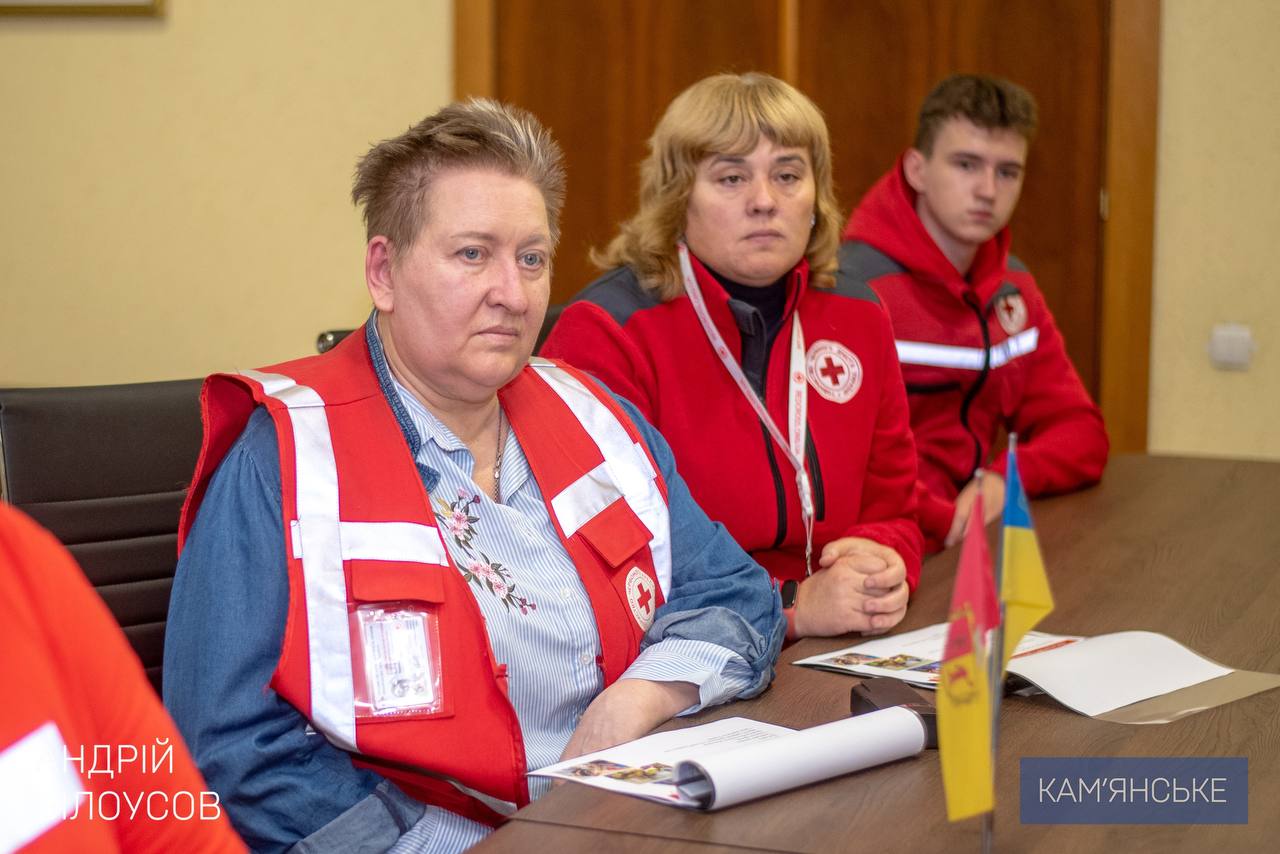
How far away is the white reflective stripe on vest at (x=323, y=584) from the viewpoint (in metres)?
1.43

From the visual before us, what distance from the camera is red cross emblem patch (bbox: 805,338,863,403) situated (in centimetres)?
232

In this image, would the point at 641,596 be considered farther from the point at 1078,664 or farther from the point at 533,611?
the point at 1078,664

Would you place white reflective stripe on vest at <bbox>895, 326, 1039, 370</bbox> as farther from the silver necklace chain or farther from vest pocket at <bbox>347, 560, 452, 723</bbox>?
vest pocket at <bbox>347, 560, 452, 723</bbox>

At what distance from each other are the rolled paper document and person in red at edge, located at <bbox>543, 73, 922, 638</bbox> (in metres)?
0.84

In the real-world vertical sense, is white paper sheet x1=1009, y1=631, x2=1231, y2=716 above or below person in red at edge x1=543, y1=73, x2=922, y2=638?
below

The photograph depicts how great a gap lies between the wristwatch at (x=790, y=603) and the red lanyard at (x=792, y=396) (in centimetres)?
25

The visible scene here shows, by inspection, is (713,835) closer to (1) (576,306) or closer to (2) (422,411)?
(2) (422,411)

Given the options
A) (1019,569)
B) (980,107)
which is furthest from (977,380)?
(1019,569)

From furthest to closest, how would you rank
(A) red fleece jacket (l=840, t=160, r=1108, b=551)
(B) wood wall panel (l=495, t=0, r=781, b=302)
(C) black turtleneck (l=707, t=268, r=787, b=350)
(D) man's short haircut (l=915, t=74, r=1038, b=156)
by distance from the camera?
1. (B) wood wall panel (l=495, t=0, r=781, b=302)
2. (D) man's short haircut (l=915, t=74, r=1038, b=156)
3. (A) red fleece jacket (l=840, t=160, r=1108, b=551)
4. (C) black turtleneck (l=707, t=268, r=787, b=350)

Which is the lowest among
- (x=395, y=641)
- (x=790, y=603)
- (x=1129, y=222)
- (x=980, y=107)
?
(x=790, y=603)

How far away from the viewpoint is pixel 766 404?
2303mm

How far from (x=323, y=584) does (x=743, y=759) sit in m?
0.50

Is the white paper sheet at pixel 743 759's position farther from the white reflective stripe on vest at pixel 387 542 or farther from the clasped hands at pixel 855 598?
the clasped hands at pixel 855 598

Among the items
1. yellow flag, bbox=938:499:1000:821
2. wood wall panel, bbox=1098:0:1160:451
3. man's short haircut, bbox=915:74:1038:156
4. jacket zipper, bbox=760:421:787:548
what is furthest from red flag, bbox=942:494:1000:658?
wood wall panel, bbox=1098:0:1160:451
